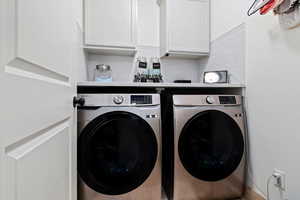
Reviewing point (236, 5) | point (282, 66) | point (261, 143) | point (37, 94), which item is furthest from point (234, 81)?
point (37, 94)

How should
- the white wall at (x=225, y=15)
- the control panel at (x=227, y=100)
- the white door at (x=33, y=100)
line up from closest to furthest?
1. the white door at (x=33, y=100)
2. the control panel at (x=227, y=100)
3. the white wall at (x=225, y=15)

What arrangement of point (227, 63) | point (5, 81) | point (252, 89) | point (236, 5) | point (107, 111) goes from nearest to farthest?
1. point (5, 81)
2. point (107, 111)
3. point (252, 89)
4. point (236, 5)
5. point (227, 63)

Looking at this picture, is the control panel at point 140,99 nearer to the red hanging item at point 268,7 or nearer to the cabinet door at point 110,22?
the cabinet door at point 110,22

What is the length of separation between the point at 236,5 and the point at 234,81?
0.69 m

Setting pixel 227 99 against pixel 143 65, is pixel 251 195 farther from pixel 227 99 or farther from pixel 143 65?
pixel 143 65

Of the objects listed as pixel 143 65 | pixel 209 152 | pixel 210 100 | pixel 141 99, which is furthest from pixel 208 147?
pixel 143 65

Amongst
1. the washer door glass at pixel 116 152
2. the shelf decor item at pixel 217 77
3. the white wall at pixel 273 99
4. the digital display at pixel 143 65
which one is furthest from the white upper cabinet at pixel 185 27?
the washer door glass at pixel 116 152

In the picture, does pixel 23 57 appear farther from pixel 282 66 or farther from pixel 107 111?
pixel 282 66

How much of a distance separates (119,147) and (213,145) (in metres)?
0.74

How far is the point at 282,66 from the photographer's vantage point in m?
1.07

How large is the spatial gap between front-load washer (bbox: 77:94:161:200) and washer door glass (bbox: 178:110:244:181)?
0.28 m

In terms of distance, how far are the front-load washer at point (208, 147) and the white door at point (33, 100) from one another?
2.58 ft

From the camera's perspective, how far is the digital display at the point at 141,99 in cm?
122

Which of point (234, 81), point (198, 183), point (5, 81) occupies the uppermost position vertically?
point (234, 81)
